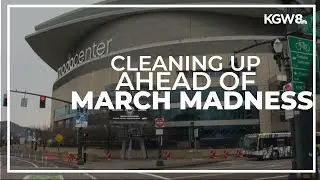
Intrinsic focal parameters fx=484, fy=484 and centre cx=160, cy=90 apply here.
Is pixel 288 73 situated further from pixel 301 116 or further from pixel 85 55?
pixel 85 55

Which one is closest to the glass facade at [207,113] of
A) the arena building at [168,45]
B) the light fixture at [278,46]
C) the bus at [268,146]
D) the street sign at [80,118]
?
the arena building at [168,45]

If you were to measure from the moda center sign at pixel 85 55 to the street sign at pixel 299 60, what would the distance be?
80.1 m

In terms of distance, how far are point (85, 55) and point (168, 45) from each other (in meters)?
30.7

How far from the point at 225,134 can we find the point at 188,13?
3067cm

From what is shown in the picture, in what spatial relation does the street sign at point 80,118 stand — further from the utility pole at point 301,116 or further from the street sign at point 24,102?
the utility pole at point 301,116

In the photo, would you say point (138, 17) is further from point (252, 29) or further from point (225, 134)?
point (225, 134)

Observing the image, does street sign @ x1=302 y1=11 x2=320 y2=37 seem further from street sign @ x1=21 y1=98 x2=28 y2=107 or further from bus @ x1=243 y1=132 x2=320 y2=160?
bus @ x1=243 y1=132 x2=320 y2=160

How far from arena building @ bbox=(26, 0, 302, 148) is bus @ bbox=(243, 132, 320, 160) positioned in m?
9.48

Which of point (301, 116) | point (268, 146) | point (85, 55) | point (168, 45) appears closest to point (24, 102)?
point (268, 146)

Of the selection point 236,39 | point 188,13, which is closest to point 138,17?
point 188,13

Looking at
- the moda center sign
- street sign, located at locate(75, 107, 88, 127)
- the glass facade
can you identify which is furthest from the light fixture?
the moda center sign

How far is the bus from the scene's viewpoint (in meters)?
47.0

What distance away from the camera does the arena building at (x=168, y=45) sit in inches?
2736

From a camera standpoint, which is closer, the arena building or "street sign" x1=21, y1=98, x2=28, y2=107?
"street sign" x1=21, y1=98, x2=28, y2=107
